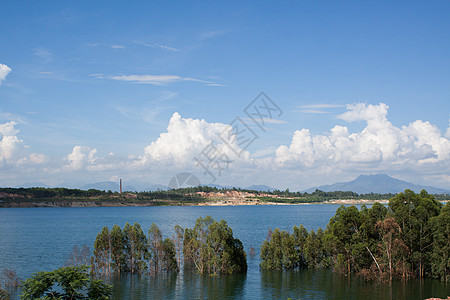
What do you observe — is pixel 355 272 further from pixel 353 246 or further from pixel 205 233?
pixel 205 233

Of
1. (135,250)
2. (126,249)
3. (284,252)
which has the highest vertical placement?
(126,249)

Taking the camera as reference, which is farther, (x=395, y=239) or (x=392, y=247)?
(x=392, y=247)

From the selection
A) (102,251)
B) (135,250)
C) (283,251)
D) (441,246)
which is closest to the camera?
(441,246)

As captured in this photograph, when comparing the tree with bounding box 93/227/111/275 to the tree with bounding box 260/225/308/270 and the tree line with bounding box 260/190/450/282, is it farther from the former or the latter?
the tree line with bounding box 260/190/450/282

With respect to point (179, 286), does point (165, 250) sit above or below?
above

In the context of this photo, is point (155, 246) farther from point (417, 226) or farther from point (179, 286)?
point (417, 226)

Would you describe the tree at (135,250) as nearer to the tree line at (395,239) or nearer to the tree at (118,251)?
the tree at (118,251)

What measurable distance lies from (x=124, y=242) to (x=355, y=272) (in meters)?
29.5

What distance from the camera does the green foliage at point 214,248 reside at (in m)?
51.1

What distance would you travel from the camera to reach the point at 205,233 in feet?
172

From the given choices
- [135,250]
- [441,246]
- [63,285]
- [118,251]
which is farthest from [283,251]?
[63,285]

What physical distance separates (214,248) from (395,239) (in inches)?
842

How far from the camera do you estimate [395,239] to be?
150 feet

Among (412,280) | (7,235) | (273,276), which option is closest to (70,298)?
(273,276)
